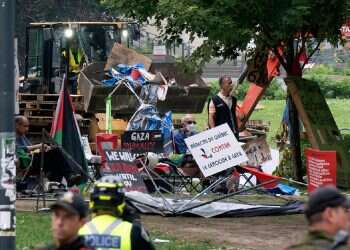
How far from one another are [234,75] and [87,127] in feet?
132

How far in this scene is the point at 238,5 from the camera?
16.9 meters

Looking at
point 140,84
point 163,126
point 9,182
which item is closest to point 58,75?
point 140,84

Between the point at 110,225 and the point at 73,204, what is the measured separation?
1.64ft

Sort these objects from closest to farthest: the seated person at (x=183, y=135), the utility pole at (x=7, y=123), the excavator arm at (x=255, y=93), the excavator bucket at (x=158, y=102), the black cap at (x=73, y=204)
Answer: the black cap at (x=73, y=204) → the utility pole at (x=7, y=123) → the excavator arm at (x=255, y=93) → the seated person at (x=183, y=135) → the excavator bucket at (x=158, y=102)

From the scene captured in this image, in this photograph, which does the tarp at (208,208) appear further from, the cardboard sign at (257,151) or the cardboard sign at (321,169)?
the cardboard sign at (257,151)

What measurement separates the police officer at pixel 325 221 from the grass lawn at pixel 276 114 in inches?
1087

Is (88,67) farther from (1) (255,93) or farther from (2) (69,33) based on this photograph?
(1) (255,93)

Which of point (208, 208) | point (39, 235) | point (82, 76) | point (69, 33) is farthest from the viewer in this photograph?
point (69, 33)

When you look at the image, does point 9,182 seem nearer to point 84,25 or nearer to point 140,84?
point 140,84

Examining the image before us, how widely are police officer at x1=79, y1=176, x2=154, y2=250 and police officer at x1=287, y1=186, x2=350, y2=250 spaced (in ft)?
3.52

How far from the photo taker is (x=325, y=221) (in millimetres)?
5965

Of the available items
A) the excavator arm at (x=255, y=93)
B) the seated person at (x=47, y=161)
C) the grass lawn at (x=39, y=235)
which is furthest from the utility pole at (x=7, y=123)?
the excavator arm at (x=255, y=93)

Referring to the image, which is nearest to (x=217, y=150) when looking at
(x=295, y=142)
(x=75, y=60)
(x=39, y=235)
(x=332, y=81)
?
(x=39, y=235)

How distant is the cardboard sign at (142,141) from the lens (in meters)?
19.6
